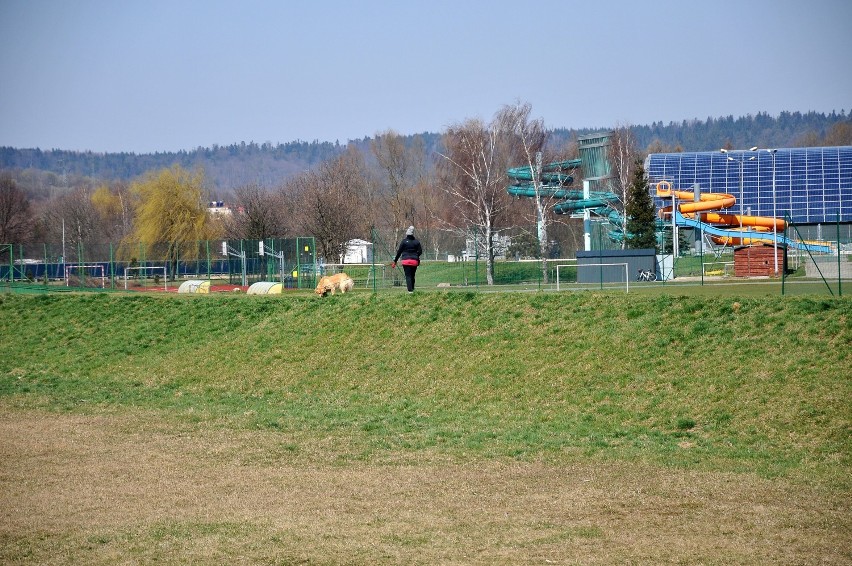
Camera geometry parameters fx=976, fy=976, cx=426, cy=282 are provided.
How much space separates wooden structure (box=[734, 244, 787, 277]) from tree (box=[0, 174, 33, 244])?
64.2 meters

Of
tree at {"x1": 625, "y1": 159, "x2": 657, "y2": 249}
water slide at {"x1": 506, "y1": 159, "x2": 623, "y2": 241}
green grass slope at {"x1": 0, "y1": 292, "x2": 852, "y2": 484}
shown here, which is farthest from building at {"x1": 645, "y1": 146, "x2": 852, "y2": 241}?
green grass slope at {"x1": 0, "y1": 292, "x2": 852, "y2": 484}

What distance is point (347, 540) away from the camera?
10320mm

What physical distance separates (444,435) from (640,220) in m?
38.4

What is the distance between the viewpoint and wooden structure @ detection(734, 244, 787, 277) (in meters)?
40.6

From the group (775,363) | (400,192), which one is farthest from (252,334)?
(400,192)

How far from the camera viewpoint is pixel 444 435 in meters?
17.1

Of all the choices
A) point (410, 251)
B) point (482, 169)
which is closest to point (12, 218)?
point (482, 169)

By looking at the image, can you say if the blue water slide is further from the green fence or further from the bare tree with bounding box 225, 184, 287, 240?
the bare tree with bounding box 225, 184, 287, 240

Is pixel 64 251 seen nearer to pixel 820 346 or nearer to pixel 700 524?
pixel 820 346

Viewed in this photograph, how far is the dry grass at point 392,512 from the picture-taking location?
977cm

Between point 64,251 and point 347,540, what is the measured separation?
6187 cm

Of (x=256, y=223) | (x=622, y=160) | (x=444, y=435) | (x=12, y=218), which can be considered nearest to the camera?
(x=444, y=435)

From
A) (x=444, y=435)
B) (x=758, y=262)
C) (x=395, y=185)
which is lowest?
(x=444, y=435)

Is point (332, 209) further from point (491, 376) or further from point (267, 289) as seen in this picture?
point (491, 376)
